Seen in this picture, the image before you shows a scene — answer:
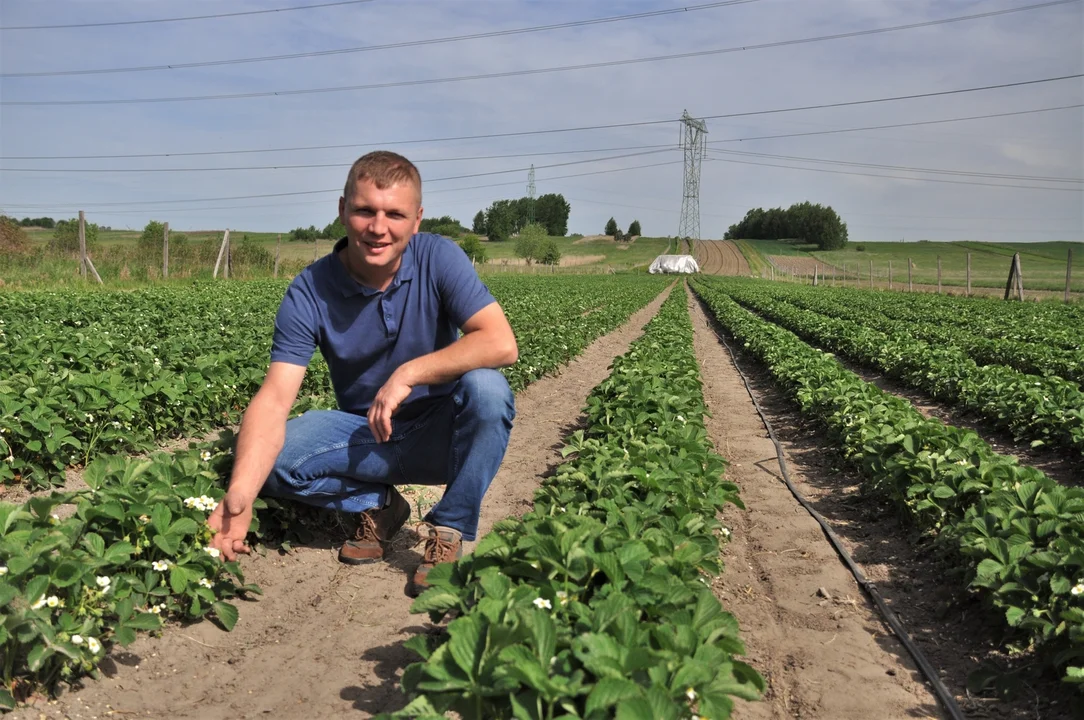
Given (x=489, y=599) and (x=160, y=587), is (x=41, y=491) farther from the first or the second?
(x=489, y=599)

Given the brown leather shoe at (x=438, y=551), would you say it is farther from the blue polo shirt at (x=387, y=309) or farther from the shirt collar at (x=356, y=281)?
the shirt collar at (x=356, y=281)

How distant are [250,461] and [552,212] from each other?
12554 centimetres

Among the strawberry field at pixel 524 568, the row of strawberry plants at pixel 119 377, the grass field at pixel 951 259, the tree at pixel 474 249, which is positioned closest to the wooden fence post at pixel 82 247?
the row of strawberry plants at pixel 119 377

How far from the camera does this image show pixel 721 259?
8600cm

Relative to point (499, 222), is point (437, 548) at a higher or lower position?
lower

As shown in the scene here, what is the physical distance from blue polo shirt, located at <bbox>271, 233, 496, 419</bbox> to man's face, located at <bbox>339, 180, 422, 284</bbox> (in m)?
0.16

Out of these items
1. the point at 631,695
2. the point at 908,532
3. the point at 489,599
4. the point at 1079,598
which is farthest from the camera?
the point at 908,532

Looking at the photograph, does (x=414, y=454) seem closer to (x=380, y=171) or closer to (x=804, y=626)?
(x=380, y=171)

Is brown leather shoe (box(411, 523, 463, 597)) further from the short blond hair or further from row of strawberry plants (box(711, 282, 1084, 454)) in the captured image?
row of strawberry plants (box(711, 282, 1084, 454))

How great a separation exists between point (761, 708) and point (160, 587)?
7.10ft

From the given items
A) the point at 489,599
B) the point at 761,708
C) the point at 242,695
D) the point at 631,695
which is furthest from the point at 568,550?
the point at 242,695

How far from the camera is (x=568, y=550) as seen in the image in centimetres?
254

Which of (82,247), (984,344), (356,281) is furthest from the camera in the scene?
(82,247)

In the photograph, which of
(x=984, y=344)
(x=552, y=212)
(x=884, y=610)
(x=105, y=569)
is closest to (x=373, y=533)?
(x=105, y=569)
